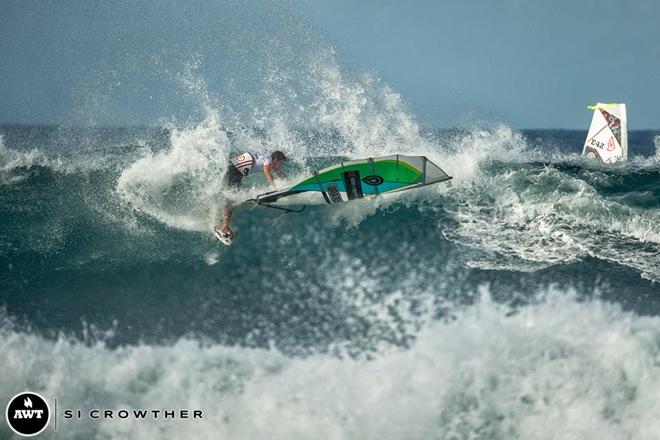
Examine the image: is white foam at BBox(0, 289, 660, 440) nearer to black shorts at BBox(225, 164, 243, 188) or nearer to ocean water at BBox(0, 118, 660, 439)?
ocean water at BBox(0, 118, 660, 439)

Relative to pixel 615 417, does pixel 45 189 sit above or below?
above

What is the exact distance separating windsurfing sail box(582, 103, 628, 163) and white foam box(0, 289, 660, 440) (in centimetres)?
888

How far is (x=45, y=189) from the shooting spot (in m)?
11.6

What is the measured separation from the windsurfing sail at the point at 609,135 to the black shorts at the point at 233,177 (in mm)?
9735

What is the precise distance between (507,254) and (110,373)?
19.6 ft

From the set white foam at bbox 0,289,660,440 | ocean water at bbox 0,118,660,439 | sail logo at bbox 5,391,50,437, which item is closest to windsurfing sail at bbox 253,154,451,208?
ocean water at bbox 0,118,660,439

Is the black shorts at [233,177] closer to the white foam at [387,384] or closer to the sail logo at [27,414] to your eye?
the white foam at [387,384]

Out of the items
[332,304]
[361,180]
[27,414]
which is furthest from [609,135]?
[27,414]

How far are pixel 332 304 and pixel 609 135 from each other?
10.9m

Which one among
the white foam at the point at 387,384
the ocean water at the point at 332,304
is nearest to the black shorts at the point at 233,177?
the ocean water at the point at 332,304

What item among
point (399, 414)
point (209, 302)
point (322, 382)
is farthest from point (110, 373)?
point (399, 414)

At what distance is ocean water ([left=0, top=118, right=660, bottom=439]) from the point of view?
748cm

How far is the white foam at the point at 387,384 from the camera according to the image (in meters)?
7.37

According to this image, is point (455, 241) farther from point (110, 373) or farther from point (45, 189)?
point (45, 189)
